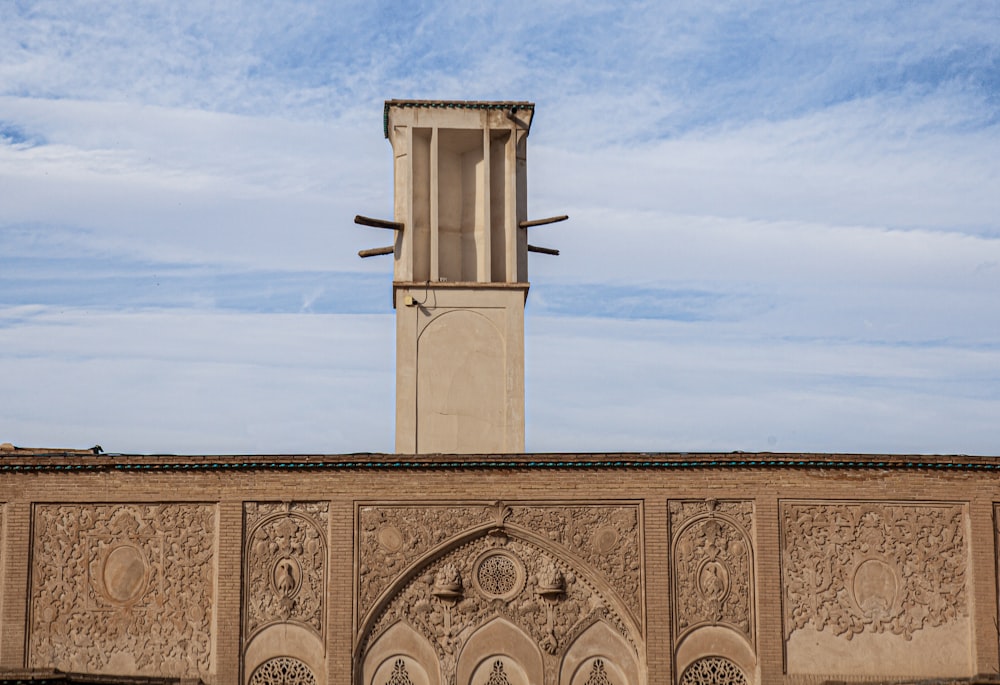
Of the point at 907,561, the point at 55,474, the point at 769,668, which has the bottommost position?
the point at 769,668

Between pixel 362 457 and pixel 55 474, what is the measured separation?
10.0 feet

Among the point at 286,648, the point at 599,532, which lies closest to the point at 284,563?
the point at 286,648

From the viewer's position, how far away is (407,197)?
59.0ft

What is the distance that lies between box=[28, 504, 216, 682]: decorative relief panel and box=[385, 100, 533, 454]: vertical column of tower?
306cm

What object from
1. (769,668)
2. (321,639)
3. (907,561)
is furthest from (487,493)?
(907,561)

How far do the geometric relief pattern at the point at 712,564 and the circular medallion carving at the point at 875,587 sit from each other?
3.50 ft

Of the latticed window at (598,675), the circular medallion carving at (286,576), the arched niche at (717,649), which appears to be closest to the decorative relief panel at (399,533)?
the circular medallion carving at (286,576)

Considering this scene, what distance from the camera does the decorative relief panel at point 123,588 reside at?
583 inches

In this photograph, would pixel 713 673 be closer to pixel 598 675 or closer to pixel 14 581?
pixel 598 675

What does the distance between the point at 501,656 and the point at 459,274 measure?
507 cm

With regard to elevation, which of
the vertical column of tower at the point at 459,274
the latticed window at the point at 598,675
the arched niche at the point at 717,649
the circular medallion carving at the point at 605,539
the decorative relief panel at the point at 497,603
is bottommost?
the latticed window at the point at 598,675

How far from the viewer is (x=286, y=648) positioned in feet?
48.6

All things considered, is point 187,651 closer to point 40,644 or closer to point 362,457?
point 40,644

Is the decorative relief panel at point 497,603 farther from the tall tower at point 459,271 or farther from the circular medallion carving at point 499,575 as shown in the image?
the tall tower at point 459,271
